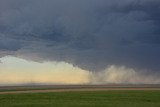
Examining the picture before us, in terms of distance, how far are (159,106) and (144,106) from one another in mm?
1612

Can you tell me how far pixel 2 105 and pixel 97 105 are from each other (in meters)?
9.99

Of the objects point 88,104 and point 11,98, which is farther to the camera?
point 11,98

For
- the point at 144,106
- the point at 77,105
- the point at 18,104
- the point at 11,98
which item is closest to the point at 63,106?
the point at 77,105

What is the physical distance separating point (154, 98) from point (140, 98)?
5.68 ft

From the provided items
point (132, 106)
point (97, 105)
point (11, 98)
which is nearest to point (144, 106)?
point (132, 106)

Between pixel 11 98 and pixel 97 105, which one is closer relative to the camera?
pixel 97 105

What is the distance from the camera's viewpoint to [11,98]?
152ft

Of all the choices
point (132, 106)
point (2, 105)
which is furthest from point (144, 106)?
point (2, 105)

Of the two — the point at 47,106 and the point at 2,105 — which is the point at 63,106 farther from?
the point at 2,105

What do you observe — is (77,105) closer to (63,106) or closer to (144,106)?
(63,106)

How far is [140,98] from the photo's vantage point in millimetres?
45688

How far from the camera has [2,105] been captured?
3831cm

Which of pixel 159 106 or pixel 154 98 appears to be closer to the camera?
pixel 159 106

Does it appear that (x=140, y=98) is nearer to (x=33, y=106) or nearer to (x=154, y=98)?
(x=154, y=98)
